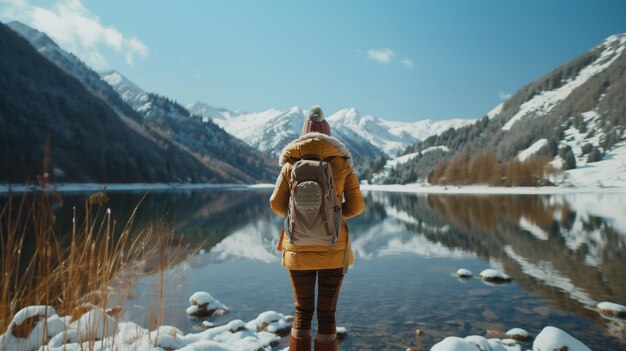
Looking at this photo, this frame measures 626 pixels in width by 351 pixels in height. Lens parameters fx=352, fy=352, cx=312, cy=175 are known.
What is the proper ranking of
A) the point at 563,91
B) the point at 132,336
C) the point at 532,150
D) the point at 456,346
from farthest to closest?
1. the point at 563,91
2. the point at 532,150
3. the point at 456,346
4. the point at 132,336

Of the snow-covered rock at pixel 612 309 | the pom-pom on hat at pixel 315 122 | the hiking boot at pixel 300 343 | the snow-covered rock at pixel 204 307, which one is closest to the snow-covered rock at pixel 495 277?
the snow-covered rock at pixel 612 309

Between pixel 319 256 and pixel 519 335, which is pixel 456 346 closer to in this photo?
pixel 519 335

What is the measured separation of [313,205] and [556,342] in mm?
5374

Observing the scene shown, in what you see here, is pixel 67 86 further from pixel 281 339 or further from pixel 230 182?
pixel 281 339

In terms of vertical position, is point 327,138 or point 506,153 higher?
point 506,153

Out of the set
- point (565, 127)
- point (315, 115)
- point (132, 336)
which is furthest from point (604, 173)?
point (132, 336)

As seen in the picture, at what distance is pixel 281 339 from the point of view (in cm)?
676

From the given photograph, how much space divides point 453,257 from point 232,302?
32.2 ft

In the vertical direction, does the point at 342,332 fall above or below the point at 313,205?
Answer: below

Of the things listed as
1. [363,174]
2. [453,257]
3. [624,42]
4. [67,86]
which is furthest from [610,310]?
[624,42]

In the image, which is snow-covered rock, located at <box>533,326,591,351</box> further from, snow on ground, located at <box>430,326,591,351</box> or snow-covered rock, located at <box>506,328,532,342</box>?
snow-covered rock, located at <box>506,328,532,342</box>

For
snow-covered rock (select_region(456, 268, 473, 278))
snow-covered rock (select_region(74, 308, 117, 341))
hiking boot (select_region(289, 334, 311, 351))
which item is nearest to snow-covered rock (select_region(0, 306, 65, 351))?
snow-covered rock (select_region(74, 308, 117, 341))

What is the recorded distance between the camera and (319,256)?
3455mm

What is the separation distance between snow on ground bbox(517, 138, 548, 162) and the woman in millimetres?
139414
